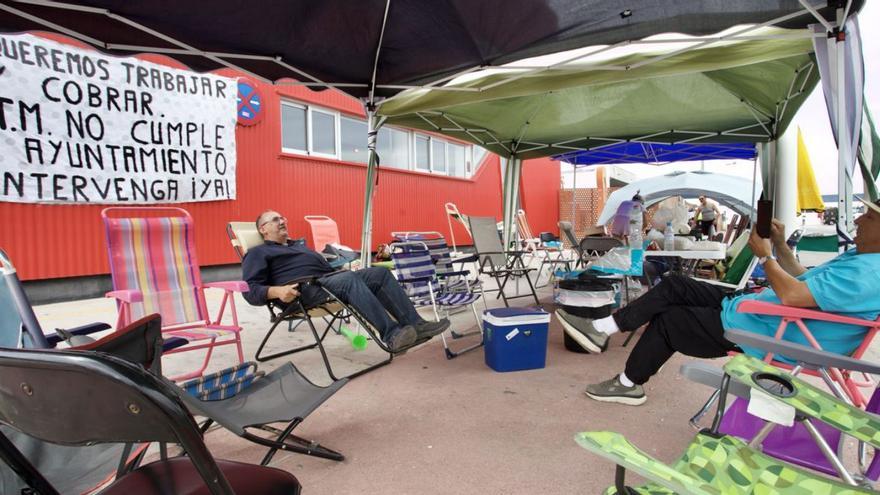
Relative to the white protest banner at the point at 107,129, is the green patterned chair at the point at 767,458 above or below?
below

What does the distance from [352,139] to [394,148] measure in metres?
1.37

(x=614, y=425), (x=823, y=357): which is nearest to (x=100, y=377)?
(x=823, y=357)

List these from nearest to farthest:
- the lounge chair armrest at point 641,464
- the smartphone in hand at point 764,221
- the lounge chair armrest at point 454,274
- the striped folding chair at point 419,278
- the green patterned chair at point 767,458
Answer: the lounge chair armrest at point 641,464 → the green patterned chair at point 767,458 → the smartphone in hand at point 764,221 → the striped folding chair at point 419,278 → the lounge chair armrest at point 454,274

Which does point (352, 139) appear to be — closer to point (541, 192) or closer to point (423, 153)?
point (423, 153)

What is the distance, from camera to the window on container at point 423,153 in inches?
415

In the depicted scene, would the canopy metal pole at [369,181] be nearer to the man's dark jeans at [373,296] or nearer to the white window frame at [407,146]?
the man's dark jeans at [373,296]

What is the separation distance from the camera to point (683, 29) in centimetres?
286

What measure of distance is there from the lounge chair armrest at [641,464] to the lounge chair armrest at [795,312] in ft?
4.38

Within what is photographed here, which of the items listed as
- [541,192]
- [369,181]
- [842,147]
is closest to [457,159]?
[541,192]

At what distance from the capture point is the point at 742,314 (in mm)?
2006

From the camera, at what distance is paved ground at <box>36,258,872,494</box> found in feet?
5.76

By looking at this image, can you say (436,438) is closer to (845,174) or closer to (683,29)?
(845,174)

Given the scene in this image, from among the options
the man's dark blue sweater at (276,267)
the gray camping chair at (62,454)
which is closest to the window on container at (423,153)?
the man's dark blue sweater at (276,267)

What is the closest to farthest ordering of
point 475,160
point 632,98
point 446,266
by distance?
point 446,266 < point 632,98 < point 475,160
